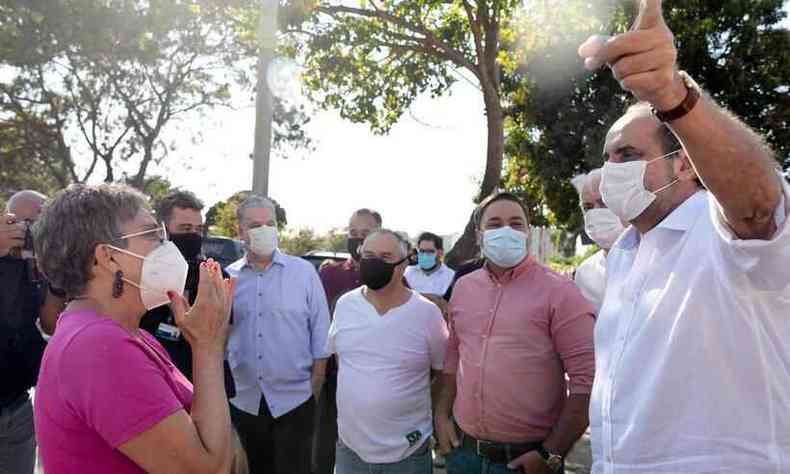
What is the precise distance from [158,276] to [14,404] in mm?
1952

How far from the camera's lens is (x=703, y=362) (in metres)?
1.90

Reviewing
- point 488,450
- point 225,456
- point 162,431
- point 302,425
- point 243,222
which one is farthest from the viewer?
point 243,222

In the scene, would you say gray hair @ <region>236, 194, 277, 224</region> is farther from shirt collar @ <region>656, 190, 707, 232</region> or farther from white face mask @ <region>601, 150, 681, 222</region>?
shirt collar @ <region>656, 190, 707, 232</region>

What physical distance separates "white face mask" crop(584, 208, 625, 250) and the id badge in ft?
7.55

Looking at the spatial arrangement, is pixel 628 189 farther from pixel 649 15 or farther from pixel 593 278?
pixel 593 278

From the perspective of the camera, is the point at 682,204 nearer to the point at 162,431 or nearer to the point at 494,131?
the point at 162,431

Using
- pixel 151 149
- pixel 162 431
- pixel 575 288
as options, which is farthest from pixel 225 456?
pixel 151 149

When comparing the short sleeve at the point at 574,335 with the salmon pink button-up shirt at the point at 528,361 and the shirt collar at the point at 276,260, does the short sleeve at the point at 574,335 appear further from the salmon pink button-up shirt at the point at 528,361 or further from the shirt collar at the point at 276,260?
the shirt collar at the point at 276,260

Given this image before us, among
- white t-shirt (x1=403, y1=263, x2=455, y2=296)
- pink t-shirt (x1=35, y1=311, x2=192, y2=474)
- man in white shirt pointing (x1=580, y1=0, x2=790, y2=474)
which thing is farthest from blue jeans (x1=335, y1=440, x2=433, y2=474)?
white t-shirt (x1=403, y1=263, x2=455, y2=296)

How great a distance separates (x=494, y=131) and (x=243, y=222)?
7193 millimetres

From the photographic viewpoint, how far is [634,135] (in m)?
2.15

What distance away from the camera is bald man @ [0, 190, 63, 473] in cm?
362

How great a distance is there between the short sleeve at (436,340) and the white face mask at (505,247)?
524mm

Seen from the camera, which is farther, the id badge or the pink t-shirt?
the id badge
